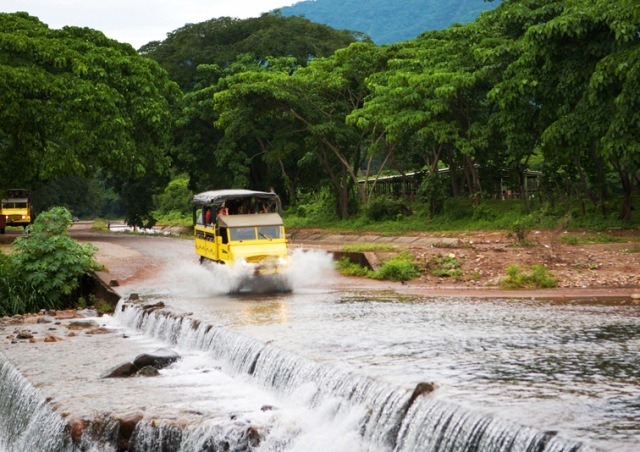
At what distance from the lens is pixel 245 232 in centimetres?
2194

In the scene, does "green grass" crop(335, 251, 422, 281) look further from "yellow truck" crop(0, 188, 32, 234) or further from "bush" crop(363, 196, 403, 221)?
"yellow truck" crop(0, 188, 32, 234)

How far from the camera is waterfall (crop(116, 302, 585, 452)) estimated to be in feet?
27.0

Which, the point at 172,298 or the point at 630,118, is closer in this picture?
the point at 172,298

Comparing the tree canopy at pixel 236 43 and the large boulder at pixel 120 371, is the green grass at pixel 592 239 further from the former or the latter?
the tree canopy at pixel 236 43

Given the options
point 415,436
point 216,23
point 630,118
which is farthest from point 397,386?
point 216,23

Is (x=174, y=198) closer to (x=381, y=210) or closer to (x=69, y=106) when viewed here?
(x=381, y=210)

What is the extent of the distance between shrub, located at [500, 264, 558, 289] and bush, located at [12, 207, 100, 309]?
11160 mm

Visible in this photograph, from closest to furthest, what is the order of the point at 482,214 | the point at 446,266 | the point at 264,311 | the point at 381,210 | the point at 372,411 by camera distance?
1. the point at 372,411
2. the point at 264,311
3. the point at 446,266
4. the point at 482,214
5. the point at 381,210

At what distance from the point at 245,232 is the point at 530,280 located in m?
7.03

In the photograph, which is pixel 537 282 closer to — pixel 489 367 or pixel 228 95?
pixel 489 367

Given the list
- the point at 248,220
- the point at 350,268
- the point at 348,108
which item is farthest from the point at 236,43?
the point at 248,220

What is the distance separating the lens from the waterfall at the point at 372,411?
27.0 ft

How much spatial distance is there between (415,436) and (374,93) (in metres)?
32.0

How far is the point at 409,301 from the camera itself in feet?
63.3
